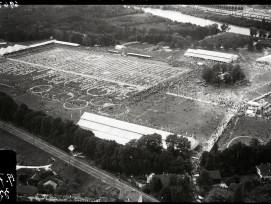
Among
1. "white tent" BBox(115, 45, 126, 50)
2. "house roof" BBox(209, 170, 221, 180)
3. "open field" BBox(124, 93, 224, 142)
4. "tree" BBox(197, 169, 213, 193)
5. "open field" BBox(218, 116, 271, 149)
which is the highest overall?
"white tent" BBox(115, 45, 126, 50)

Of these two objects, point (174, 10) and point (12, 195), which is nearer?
point (12, 195)

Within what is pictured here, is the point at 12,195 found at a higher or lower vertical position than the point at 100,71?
higher

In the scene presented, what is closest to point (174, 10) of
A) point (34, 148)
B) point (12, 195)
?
point (34, 148)

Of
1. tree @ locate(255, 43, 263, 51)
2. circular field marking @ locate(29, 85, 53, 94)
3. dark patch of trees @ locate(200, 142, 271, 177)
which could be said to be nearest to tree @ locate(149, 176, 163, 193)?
dark patch of trees @ locate(200, 142, 271, 177)

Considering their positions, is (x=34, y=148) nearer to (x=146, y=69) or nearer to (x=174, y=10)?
(x=146, y=69)

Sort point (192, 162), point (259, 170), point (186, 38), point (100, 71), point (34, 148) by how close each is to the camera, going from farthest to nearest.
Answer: point (186, 38) < point (100, 71) < point (34, 148) < point (192, 162) < point (259, 170)

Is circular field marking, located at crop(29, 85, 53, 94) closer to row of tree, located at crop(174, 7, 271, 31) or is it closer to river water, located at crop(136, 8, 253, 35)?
river water, located at crop(136, 8, 253, 35)
